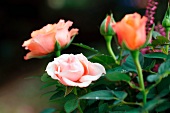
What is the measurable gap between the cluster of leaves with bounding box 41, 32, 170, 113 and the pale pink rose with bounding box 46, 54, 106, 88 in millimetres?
18

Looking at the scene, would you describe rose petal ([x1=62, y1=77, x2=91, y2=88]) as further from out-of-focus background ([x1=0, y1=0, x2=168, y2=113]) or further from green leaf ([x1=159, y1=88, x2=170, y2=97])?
out-of-focus background ([x1=0, y1=0, x2=168, y2=113])

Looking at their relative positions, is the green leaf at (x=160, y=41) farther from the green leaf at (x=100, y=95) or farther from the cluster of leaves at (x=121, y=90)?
the green leaf at (x=100, y=95)

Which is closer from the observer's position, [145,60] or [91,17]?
[145,60]

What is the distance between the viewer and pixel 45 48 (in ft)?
2.47

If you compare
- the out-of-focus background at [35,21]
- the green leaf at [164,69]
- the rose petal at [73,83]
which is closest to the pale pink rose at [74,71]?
the rose petal at [73,83]

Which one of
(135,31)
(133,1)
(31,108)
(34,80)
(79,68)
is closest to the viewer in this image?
(135,31)

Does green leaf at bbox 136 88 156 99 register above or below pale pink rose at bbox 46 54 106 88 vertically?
below

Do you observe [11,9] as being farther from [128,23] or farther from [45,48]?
[128,23]

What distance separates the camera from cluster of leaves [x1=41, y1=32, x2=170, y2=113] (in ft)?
1.90

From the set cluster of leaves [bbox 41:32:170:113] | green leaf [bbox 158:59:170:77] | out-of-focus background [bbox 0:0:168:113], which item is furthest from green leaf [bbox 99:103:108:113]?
out-of-focus background [bbox 0:0:168:113]

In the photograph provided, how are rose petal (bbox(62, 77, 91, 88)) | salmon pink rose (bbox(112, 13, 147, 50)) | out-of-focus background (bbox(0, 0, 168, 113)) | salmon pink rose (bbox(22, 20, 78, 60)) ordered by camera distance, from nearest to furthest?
salmon pink rose (bbox(112, 13, 147, 50)) < rose petal (bbox(62, 77, 91, 88)) < salmon pink rose (bbox(22, 20, 78, 60)) < out-of-focus background (bbox(0, 0, 168, 113))

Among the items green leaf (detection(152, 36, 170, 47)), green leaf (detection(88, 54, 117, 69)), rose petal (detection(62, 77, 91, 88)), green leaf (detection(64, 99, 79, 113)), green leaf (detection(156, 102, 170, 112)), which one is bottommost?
green leaf (detection(156, 102, 170, 112))

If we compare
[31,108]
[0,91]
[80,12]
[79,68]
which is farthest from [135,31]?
[80,12]

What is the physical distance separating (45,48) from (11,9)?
8.72 ft
